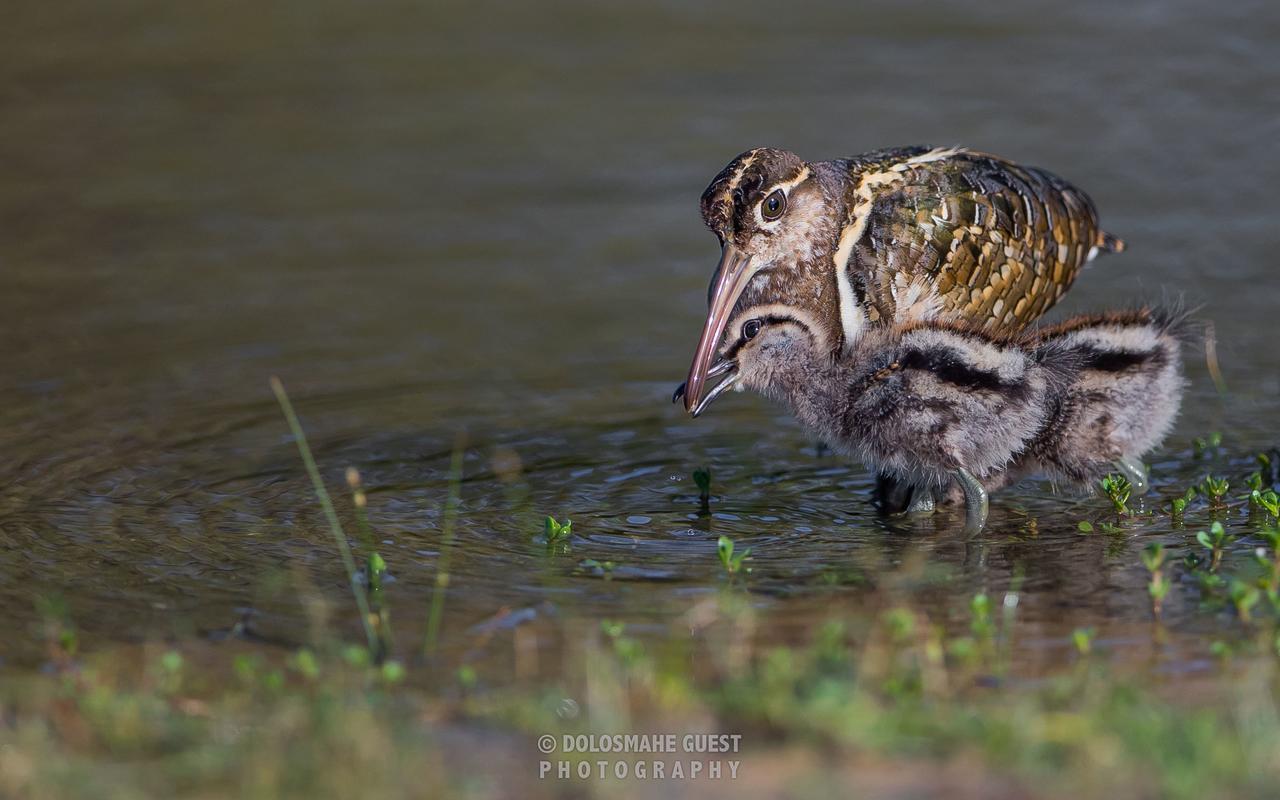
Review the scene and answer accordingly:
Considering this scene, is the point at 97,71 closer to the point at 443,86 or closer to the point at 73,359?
the point at 443,86

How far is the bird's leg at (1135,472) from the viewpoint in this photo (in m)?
7.61

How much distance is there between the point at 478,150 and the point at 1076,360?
7.19 m

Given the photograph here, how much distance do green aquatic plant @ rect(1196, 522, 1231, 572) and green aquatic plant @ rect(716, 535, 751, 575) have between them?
1.65 metres

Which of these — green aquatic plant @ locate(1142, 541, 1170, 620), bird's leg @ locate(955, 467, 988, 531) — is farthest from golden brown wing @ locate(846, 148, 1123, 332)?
green aquatic plant @ locate(1142, 541, 1170, 620)

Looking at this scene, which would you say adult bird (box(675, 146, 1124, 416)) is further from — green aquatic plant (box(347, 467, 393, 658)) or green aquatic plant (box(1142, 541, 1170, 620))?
green aquatic plant (box(1142, 541, 1170, 620))

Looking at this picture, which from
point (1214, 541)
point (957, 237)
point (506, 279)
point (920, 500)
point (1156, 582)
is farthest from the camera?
point (506, 279)

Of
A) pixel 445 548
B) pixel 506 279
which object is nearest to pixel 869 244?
pixel 445 548

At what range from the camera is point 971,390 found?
23.6 feet

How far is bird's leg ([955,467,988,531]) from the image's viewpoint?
24.1ft

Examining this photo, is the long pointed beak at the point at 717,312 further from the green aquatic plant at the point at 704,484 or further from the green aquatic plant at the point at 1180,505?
the green aquatic plant at the point at 1180,505

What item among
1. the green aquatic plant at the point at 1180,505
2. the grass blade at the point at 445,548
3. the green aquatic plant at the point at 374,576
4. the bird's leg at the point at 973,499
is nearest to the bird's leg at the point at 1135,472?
the green aquatic plant at the point at 1180,505

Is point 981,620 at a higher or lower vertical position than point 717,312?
lower

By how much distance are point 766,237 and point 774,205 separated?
0.46ft

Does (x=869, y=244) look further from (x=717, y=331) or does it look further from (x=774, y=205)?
(x=717, y=331)
